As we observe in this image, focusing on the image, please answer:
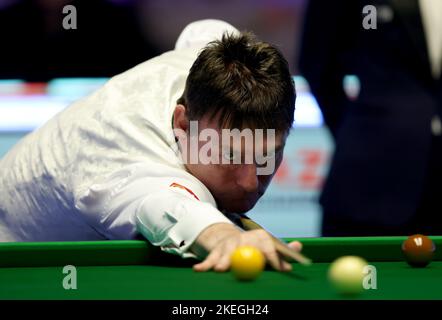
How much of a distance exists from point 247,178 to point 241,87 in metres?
0.29

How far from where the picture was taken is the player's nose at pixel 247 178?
302 cm

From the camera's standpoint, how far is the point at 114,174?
3045 mm

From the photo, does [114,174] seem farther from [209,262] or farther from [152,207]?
[209,262]

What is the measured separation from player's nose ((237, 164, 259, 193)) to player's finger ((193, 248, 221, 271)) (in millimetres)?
606

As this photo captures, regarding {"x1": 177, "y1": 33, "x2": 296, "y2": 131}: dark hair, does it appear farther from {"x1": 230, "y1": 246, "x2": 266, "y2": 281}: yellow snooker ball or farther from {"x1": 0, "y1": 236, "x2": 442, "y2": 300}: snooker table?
{"x1": 230, "y1": 246, "x2": 266, "y2": 281}: yellow snooker ball

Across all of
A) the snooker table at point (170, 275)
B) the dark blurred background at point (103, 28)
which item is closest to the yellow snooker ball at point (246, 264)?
the snooker table at point (170, 275)

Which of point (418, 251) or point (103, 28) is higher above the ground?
point (103, 28)

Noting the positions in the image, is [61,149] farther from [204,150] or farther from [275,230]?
[275,230]

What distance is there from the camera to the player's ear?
3.16 metres

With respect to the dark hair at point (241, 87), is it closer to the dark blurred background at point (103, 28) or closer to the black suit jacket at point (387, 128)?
the black suit jacket at point (387, 128)

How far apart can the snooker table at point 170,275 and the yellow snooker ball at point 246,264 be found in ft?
0.06

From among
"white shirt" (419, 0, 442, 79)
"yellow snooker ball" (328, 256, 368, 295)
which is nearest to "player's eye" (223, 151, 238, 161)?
"yellow snooker ball" (328, 256, 368, 295)

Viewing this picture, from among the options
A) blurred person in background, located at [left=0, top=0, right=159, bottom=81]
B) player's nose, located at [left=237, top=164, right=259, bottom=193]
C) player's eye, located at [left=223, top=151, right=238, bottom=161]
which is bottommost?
player's nose, located at [left=237, top=164, right=259, bottom=193]

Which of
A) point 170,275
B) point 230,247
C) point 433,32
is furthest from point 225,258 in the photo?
point 433,32
